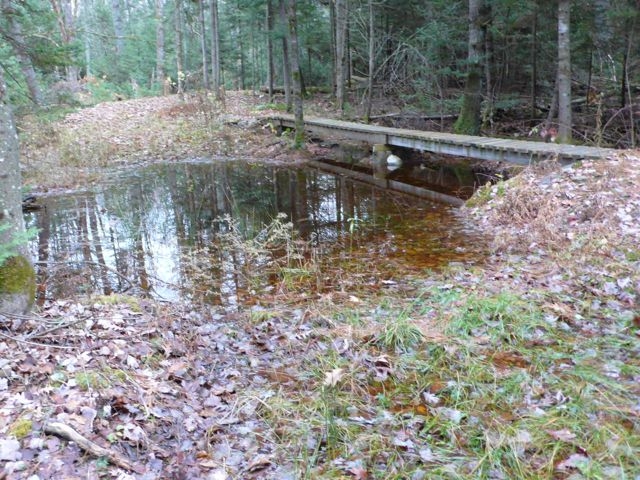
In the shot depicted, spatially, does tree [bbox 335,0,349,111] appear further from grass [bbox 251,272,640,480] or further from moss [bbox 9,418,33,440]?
moss [bbox 9,418,33,440]

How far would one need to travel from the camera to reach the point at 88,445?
9.69 feet

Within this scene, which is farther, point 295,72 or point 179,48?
point 179,48

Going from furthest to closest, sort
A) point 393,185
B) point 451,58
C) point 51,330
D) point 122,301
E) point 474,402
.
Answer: point 451,58
point 393,185
point 122,301
point 51,330
point 474,402

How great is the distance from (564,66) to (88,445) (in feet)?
39.5

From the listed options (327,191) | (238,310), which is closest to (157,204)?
(327,191)

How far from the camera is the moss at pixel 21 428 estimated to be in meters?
2.93

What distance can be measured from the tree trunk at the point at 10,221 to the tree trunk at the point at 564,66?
11.1m

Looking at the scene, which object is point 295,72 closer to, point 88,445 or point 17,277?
point 17,277

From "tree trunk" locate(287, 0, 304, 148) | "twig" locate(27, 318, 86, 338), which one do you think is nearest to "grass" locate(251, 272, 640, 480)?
"twig" locate(27, 318, 86, 338)

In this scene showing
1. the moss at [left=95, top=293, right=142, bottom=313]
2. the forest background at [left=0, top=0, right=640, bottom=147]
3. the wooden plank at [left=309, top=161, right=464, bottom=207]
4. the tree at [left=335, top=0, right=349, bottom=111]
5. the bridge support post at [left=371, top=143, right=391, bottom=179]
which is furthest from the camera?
the tree at [left=335, top=0, right=349, bottom=111]

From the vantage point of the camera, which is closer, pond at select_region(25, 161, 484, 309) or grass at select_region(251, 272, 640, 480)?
grass at select_region(251, 272, 640, 480)

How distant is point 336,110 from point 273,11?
591cm

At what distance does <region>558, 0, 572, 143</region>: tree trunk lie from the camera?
11289 mm

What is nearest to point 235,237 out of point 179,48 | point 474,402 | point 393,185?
point 474,402
